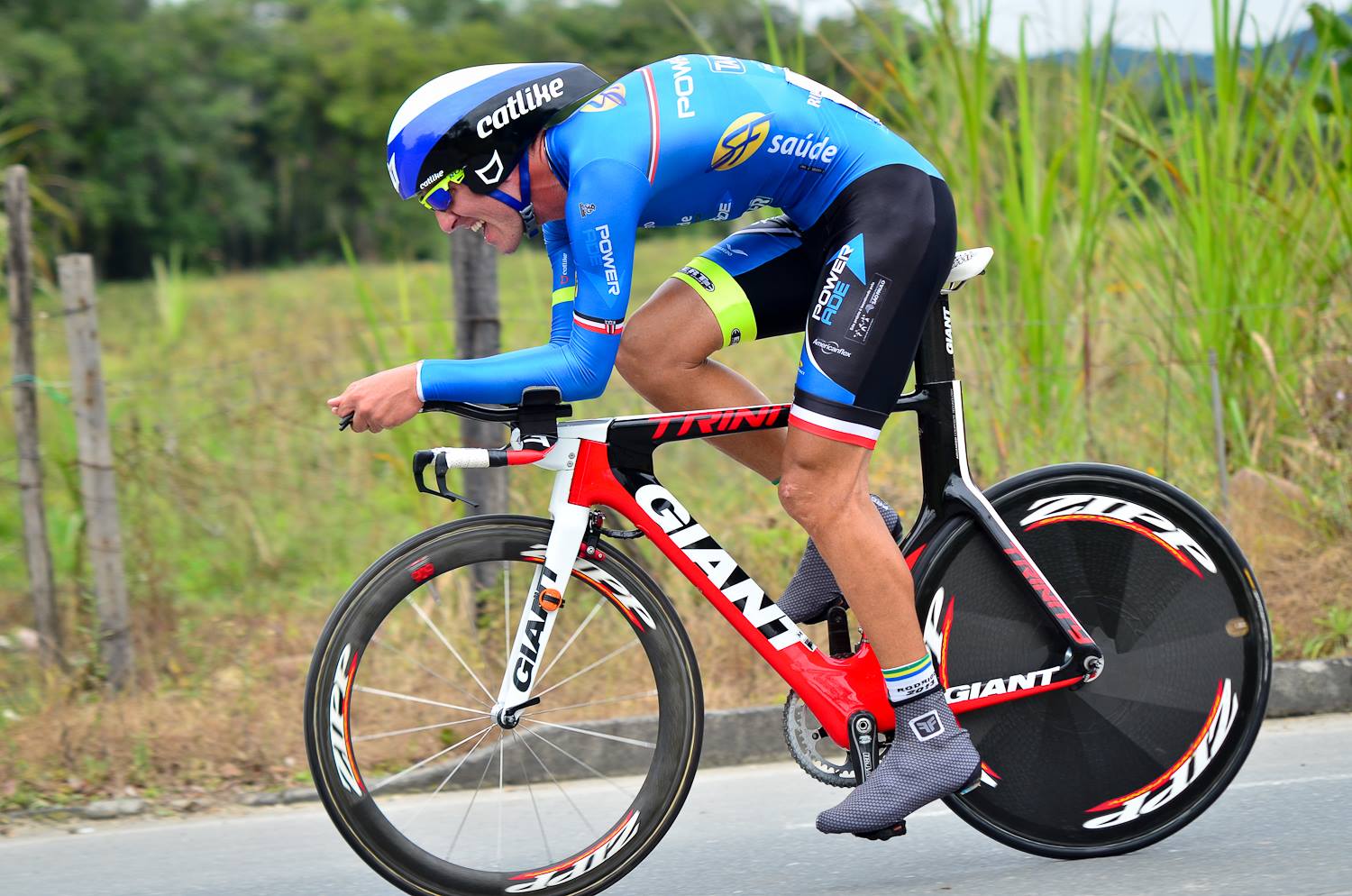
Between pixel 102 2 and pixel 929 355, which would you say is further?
pixel 102 2

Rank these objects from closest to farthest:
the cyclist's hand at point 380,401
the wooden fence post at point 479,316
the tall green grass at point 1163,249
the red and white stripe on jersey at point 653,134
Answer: the cyclist's hand at point 380,401 < the red and white stripe on jersey at point 653,134 < the wooden fence post at point 479,316 < the tall green grass at point 1163,249

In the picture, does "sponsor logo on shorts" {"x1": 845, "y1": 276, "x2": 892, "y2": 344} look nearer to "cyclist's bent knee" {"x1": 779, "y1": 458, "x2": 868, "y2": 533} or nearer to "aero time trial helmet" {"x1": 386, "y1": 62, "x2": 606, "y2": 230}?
"cyclist's bent knee" {"x1": 779, "y1": 458, "x2": 868, "y2": 533}

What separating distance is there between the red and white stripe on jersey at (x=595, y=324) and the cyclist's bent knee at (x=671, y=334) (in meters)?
0.36

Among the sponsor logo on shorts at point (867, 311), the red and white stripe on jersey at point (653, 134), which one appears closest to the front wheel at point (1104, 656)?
the sponsor logo on shorts at point (867, 311)

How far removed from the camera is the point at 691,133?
9.86 ft

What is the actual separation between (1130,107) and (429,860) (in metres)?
4.67

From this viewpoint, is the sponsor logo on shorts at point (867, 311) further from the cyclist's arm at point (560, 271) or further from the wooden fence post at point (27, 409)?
the wooden fence post at point (27, 409)

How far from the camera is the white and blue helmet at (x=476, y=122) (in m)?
2.93

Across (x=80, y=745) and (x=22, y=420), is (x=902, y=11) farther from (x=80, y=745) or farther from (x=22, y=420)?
(x=80, y=745)

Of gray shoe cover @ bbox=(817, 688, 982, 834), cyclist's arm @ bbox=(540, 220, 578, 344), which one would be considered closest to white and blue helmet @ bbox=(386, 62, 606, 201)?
cyclist's arm @ bbox=(540, 220, 578, 344)

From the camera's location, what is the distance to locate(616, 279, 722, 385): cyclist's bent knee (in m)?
3.30

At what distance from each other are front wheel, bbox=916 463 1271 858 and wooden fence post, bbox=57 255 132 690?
345 centimetres

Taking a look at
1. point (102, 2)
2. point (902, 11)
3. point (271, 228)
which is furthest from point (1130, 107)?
point (271, 228)

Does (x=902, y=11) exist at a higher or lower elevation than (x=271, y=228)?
higher
